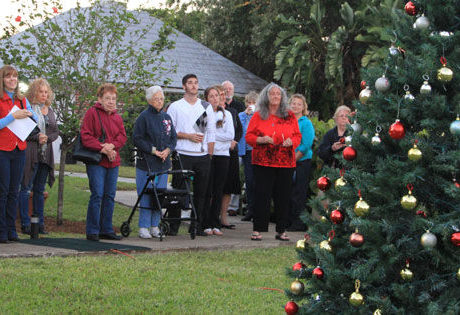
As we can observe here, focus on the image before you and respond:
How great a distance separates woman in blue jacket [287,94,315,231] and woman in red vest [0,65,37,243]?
4394 mm

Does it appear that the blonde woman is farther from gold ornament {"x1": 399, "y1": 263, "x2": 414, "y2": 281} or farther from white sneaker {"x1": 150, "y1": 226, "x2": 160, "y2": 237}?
gold ornament {"x1": 399, "y1": 263, "x2": 414, "y2": 281}

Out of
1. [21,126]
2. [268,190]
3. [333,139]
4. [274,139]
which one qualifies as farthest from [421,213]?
[333,139]

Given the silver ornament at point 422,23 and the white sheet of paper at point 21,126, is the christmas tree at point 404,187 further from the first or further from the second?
the white sheet of paper at point 21,126

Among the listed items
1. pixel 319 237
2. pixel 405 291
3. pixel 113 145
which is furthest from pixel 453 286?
pixel 113 145

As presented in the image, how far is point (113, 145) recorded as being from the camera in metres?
8.92

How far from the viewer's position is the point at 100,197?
8.93m

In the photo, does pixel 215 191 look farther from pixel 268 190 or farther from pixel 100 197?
pixel 100 197

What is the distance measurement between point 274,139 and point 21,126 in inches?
128

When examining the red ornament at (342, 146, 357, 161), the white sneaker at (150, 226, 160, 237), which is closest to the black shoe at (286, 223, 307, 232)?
the white sneaker at (150, 226, 160, 237)

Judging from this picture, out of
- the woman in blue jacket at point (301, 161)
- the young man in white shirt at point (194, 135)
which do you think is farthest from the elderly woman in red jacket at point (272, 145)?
the woman in blue jacket at point (301, 161)

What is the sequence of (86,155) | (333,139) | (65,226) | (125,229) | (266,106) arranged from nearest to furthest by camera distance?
(86,155), (266,106), (125,229), (333,139), (65,226)

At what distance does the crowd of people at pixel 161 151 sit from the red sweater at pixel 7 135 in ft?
0.04

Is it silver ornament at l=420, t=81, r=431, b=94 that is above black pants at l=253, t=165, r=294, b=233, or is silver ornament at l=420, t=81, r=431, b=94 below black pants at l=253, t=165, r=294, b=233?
above

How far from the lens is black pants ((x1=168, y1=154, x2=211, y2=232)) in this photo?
9703 mm
